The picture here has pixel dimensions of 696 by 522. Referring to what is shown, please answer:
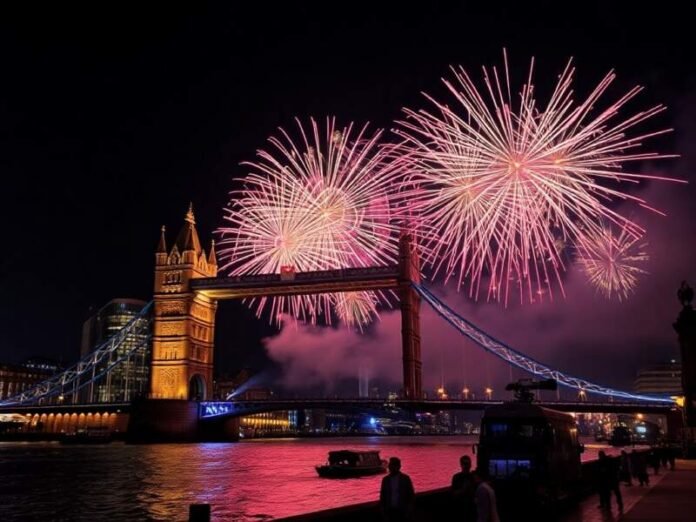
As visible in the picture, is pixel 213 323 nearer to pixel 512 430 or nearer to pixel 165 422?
pixel 165 422

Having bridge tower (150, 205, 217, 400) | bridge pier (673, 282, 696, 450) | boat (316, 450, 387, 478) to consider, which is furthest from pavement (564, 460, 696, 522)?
bridge tower (150, 205, 217, 400)

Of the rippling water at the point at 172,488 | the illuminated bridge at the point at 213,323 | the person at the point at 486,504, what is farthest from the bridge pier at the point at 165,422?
the person at the point at 486,504

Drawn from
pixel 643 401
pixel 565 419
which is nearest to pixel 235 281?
Result: pixel 643 401

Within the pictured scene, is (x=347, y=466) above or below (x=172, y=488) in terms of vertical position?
above

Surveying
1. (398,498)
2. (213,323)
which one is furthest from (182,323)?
(398,498)

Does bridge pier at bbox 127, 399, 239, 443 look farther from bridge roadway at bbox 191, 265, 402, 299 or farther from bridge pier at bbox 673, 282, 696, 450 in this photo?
bridge pier at bbox 673, 282, 696, 450

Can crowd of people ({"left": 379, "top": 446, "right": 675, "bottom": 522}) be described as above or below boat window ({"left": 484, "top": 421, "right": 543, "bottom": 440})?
below

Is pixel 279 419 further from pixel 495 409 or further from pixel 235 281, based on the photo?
pixel 495 409
